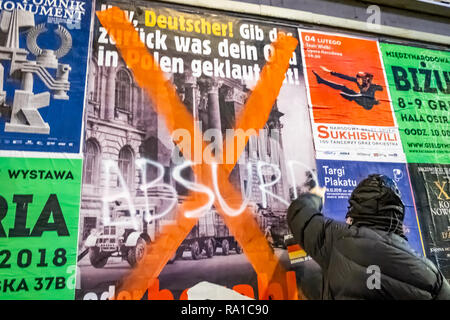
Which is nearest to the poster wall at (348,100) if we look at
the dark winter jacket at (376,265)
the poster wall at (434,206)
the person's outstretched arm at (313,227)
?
the poster wall at (434,206)

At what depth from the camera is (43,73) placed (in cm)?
292

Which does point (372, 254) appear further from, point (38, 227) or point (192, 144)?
point (38, 227)

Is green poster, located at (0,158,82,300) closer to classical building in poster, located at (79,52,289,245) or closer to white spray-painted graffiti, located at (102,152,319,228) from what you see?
classical building in poster, located at (79,52,289,245)

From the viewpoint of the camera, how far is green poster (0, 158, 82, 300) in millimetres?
2449

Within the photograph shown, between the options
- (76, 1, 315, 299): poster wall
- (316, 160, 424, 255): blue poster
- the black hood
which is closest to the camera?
the black hood

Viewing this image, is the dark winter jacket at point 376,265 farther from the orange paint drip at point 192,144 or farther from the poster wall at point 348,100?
the poster wall at point 348,100

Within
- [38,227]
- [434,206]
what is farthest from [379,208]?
[38,227]

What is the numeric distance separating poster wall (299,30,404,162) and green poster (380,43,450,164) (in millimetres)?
150

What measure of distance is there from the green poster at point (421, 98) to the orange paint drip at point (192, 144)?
1478mm

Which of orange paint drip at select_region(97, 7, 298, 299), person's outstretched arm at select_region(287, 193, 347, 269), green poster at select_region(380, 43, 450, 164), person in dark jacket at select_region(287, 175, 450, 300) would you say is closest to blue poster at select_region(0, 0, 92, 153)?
orange paint drip at select_region(97, 7, 298, 299)

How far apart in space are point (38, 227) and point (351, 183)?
2.98 meters

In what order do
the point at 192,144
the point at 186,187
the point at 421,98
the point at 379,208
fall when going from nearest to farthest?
the point at 379,208 → the point at 186,187 → the point at 192,144 → the point at 421,98

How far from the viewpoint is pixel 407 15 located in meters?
4.17

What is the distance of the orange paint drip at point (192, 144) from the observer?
270 cm
